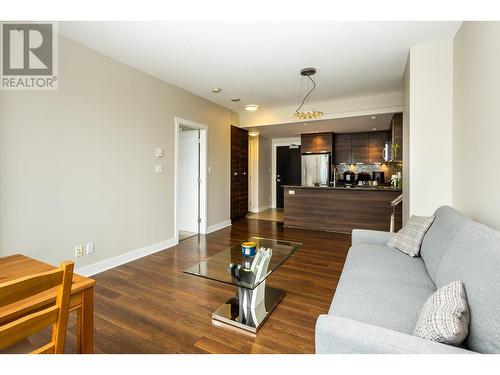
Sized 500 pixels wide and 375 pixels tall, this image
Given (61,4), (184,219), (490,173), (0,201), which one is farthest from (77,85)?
(490,173)

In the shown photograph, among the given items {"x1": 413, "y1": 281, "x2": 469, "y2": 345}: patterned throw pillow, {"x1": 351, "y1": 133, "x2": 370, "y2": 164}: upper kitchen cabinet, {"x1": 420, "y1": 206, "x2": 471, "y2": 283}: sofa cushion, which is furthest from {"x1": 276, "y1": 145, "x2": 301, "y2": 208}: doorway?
{"x1": 413, "y1": 281, "x2": 469, "y2": 345}: patterned throw pillow

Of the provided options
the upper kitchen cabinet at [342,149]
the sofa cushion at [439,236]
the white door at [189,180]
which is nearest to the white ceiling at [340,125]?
the upper kitchen cabinet at [342,149]

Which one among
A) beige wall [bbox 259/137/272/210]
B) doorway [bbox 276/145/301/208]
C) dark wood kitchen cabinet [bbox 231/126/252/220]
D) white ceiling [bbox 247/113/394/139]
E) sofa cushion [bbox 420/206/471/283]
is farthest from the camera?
doorway [bbox 276/145/301/208]

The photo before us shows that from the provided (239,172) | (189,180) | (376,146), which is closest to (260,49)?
(189,180)

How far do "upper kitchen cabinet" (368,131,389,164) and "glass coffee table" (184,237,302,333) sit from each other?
17.5 feet

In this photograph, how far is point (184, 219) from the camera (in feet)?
16.2

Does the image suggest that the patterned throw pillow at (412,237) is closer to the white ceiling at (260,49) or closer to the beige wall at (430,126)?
the beige wall at (430,126)

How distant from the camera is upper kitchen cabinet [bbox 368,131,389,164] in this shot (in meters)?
6.47

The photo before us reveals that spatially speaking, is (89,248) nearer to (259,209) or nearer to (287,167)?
(259,209)

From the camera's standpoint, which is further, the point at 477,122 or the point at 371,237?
the point at 371,237

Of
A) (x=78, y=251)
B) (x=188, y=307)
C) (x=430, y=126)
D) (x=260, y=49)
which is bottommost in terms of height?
(x=188, y=307)

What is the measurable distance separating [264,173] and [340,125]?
A: 2.81m

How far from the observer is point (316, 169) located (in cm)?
675

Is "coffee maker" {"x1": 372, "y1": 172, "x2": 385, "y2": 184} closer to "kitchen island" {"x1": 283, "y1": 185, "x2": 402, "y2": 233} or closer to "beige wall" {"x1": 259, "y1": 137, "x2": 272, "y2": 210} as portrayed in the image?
"kitchen island" {"x1": 283, "y1": 185, "x2": 402, "y2": 233}
